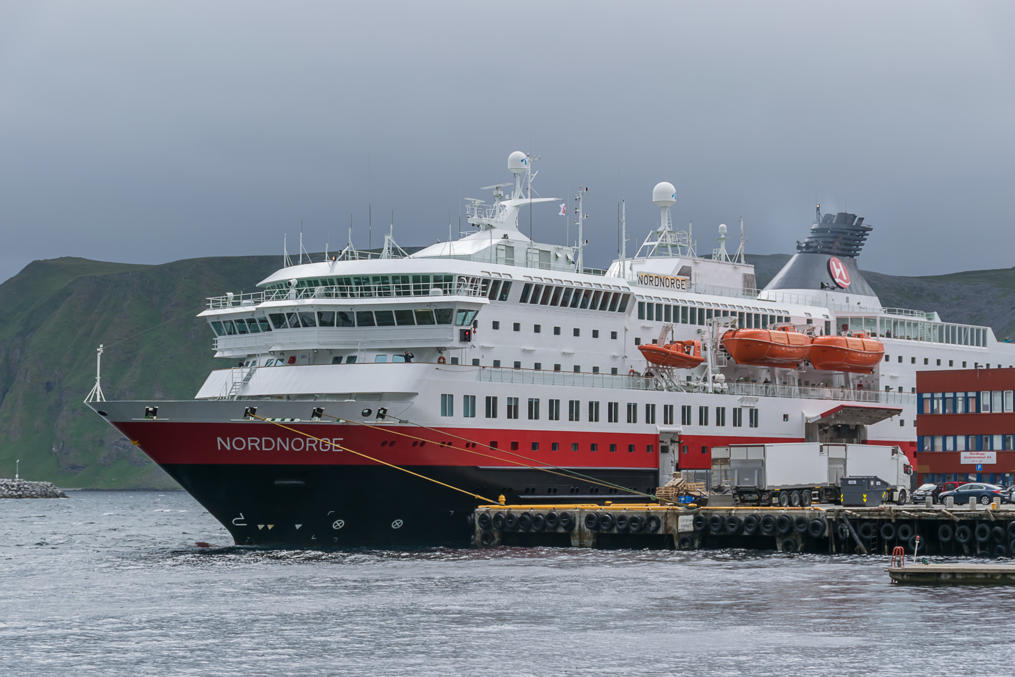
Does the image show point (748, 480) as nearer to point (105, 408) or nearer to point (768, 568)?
point (768, 568)

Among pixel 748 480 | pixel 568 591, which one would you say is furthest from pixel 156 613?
pixel 748 480

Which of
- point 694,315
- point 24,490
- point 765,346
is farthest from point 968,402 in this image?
point 24,490

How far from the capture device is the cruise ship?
49656mm

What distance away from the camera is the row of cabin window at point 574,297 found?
2205 inches

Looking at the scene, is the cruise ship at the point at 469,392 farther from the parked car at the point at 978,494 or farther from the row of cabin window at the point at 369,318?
the parked car at the point at 978,494

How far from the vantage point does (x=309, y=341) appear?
53.2m

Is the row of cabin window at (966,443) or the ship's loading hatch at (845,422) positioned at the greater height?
the ship's loading hatch at (845,422)

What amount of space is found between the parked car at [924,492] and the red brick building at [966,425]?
145cm

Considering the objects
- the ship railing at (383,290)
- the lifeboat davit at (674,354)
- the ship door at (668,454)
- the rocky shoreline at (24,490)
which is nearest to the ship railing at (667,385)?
the lifeboat davit at (674,354)

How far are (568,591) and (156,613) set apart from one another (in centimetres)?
1108

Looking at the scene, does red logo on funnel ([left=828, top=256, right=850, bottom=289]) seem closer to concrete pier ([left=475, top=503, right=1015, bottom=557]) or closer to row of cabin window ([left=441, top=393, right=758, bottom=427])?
row of cabin window ([left=441, top=393, right=758, bottom=427])

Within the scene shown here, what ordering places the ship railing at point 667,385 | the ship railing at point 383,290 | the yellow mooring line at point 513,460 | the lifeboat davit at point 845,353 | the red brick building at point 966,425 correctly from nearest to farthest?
the yellow mooring line at point 513,460 → the ship railing at point 383,290 → the ship railing at point 667,385 → the red brick building at point 966,425 → the lifeboat davit at point 845,353

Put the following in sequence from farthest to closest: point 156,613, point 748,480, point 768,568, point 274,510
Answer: point 748,480
point 274,510
point 768,568
point 156,613

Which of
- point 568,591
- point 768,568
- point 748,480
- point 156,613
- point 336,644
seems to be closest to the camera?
point 336,644
